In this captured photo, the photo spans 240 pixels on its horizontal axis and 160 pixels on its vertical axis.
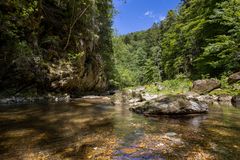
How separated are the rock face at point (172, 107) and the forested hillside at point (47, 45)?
9.18 m

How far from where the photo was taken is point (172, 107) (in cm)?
836

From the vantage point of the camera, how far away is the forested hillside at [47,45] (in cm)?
1347

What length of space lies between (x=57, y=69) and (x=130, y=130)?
12.9m

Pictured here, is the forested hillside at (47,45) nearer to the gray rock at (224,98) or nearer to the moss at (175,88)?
the moss at (175,88)

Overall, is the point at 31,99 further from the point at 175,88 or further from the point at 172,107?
the point at 175,88

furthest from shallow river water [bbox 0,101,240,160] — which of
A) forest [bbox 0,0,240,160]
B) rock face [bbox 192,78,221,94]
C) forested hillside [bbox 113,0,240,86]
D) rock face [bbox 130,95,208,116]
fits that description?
forested hillside [bbox 113,0,240,86]

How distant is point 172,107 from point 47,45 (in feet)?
42.5

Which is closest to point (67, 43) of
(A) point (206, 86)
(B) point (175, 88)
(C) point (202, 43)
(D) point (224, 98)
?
(B) point (175, 88)

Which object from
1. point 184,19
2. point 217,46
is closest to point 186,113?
point 217,46

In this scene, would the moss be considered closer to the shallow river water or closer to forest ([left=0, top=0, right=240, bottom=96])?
forest ([left=0, top=0, right=240, bottom=96])

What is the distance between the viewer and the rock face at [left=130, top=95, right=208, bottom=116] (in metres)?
8.31

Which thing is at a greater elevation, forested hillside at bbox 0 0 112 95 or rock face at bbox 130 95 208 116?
forested hillside at bbox 0 0 112 95

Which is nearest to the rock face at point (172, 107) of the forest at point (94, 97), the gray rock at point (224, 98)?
the forest at point (94, 97)

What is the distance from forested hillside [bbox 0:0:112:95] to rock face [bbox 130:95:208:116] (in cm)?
918
